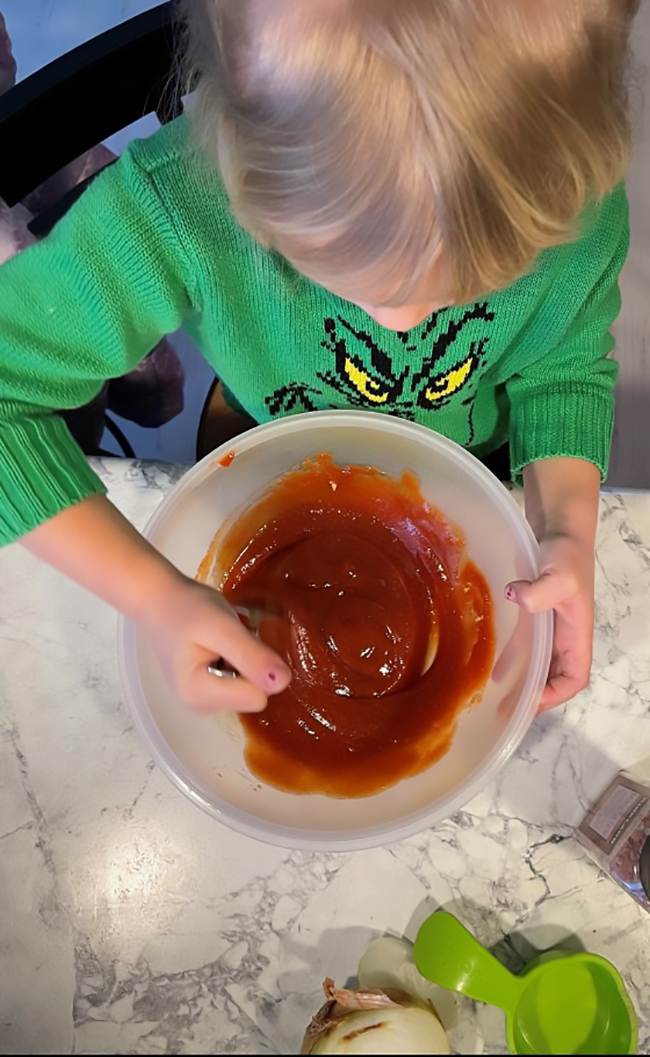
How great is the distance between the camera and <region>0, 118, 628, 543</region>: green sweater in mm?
599

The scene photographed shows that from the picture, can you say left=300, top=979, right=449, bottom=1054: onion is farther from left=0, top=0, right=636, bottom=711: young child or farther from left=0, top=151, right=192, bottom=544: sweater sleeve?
left=0, top=151, right=192, bottom=544: sweater sleeve

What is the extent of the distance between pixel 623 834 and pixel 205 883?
0.34 metres

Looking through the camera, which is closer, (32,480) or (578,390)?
(32,480)

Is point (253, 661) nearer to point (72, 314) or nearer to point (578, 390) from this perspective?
point (72, 314)

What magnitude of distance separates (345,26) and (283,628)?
1.40ft

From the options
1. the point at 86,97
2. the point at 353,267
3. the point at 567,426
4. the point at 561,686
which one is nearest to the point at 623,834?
the point at 561,686

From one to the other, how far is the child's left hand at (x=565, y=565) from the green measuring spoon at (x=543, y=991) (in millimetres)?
195

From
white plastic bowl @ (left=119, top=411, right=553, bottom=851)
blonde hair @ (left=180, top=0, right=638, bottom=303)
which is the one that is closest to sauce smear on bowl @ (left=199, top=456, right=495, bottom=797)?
white plastic bowl @ (left=119, top=411, right=553, bottom=851)

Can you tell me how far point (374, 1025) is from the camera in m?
0.60

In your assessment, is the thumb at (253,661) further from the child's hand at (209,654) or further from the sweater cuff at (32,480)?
the sweater cuff at (32,480)

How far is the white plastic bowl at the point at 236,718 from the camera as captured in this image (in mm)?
604

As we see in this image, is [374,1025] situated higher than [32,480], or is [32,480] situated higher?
[32,480]

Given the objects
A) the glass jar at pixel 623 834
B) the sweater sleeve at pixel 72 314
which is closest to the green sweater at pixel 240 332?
the sweater sleeve at pixel 72 314

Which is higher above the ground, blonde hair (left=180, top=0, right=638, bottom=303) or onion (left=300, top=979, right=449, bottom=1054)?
blonde hair (left=180, top=0, right=638, bottom=303)
